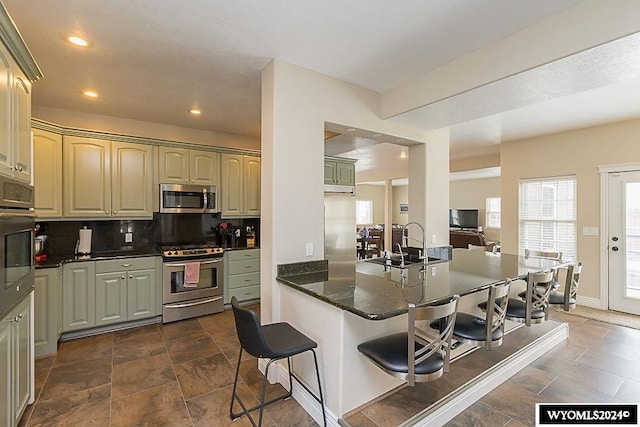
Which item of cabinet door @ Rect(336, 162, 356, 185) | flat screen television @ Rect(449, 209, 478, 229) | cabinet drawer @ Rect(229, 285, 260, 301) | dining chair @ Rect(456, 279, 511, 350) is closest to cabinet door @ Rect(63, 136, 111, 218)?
cabinet drawer @ Rect(229, 285, 260, 301)

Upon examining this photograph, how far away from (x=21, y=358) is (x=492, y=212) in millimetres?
10750

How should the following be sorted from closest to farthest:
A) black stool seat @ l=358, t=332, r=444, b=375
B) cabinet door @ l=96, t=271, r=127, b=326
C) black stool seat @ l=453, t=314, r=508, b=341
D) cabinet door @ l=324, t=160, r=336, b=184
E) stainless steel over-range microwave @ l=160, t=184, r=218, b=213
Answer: black stool seat @ l=358, t=332, r=444, b=375 → black stool seat @ l=453, t=314, r=508, b=341 → cabinet door @ l=96, t=271, r=127, b=326 → stainless steel over-range microwave @ l=160, t=184, r=218, b=213 → cabinet door @ l=324, t=160, r=336, b=184

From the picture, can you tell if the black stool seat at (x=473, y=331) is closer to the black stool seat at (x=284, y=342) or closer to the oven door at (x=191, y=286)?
the black stool seat at (x=284, y=342)

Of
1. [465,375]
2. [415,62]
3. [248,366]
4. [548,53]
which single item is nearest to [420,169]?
[415,62]

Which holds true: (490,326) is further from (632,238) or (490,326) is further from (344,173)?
(632,238)

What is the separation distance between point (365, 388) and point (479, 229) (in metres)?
9.18

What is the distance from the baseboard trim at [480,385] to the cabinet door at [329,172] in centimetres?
298

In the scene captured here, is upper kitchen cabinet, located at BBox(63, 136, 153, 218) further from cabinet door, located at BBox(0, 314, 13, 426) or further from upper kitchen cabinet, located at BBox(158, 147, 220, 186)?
cabinet door, located at BBox(0, 314, 13, 426)

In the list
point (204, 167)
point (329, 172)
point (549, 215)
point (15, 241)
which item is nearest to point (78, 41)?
point (15, 241)

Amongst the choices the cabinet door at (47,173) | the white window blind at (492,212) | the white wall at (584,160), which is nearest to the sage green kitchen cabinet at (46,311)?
the cabinet door at (47,173)

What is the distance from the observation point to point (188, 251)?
4039 mm

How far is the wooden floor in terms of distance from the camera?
6.97ft

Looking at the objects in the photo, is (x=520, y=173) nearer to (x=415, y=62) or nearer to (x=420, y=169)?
(x=420, y=169)

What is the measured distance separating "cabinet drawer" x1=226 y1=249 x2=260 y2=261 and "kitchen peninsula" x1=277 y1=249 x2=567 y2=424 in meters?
2.03
